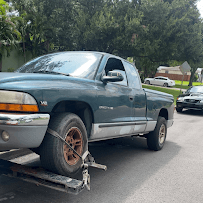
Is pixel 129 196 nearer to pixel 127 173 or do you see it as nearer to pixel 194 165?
pixel 127 173

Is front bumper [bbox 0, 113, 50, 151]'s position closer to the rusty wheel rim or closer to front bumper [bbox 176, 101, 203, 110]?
the rusty wheel rim

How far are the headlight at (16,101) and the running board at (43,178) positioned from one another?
70 centimetres

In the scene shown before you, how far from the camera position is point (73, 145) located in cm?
360

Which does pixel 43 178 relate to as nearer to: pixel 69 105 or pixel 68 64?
pixel 69 105

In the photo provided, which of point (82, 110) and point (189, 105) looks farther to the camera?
point (189, 105)

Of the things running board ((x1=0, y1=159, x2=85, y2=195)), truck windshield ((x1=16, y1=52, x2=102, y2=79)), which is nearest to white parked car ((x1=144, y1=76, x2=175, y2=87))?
truck windshield ((x1=16, y1=52, x2=102, y2=79))

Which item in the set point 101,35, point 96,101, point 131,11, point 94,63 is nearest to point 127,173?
point 96,101

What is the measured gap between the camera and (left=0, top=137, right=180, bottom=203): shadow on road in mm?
3604

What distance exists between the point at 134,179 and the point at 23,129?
2.25 m

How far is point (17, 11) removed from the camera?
23.8m

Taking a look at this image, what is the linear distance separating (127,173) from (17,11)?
2224 cm

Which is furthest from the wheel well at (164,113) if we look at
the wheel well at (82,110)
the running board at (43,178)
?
the running board at (43,178)

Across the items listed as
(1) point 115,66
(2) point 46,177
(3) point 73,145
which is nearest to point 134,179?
(3) point 73,145

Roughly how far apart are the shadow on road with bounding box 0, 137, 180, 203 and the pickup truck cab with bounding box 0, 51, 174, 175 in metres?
0.51
